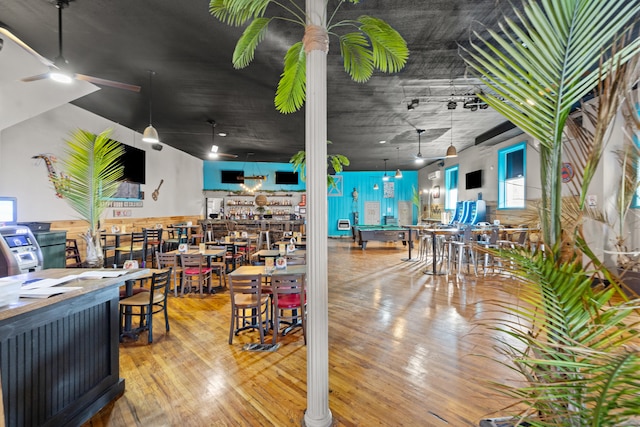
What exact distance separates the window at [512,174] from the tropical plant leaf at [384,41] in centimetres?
693

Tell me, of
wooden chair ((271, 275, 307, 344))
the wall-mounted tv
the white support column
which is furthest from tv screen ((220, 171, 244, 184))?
the white support column

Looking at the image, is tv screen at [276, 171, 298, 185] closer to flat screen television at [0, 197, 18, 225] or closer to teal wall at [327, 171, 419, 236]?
teal wall at [327, 171, 419, 236]

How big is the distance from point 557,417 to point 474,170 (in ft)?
35.0

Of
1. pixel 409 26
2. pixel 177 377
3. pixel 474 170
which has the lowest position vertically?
pixel 177 377

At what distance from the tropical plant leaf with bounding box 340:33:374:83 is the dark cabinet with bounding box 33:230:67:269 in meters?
5.13

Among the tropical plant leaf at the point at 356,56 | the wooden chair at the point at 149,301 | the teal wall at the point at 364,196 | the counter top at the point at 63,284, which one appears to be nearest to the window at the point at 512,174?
the teal wall at the point at 364,196

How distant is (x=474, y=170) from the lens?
10.2 metres

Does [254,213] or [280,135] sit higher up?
[280,135]

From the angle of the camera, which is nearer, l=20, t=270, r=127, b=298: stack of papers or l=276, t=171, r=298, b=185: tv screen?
l=20, t=270, r=127, b=298: stack of papers

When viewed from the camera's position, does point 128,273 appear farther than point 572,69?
Yes

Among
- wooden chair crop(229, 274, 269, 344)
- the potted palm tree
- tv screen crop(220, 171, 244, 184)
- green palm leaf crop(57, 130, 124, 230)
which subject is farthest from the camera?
tv screen crop(220, 171, 244, 184)

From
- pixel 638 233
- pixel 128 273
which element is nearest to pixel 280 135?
pixel 128 273

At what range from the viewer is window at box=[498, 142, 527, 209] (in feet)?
26.1

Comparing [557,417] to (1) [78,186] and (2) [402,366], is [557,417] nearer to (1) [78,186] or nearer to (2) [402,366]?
(2) [402,366]
